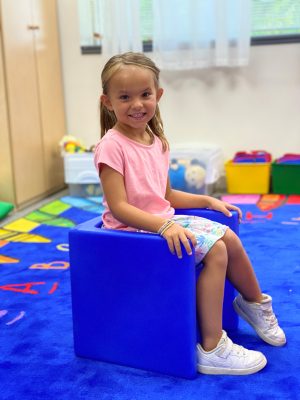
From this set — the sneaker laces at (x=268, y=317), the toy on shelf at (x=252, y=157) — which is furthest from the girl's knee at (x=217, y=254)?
the toy on shelf at (x=252, y=157)

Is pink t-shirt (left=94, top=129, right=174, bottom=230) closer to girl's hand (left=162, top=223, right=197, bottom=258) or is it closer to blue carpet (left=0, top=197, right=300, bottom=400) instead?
girl's hand (left=162, top=223, right=197, bottom=258)

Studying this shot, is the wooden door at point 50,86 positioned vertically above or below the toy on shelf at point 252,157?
above

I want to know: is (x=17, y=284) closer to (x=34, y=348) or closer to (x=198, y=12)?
(x=34, y=348)

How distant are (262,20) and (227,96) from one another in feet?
1.47

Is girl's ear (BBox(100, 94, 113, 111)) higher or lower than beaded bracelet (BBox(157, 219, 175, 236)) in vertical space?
higher

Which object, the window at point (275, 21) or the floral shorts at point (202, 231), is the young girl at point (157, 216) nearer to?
the floral shorts at point (202, 231)

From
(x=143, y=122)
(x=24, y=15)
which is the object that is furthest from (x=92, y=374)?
(x=24, y=15)

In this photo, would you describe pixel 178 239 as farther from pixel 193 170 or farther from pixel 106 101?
pixel 193 170

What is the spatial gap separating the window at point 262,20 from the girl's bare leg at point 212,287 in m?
2.03

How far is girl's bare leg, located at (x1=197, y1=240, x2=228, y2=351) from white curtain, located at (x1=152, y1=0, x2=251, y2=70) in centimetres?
188

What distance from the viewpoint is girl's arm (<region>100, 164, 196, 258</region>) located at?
92 cm

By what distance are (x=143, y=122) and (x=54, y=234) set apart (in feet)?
3.61

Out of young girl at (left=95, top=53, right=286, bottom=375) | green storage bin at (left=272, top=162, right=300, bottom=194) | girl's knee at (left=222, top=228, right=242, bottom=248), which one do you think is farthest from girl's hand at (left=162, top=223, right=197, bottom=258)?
green storage bin at (left=272, top=162, right=300, bottom=194)

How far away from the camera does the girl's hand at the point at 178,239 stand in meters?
0.90
